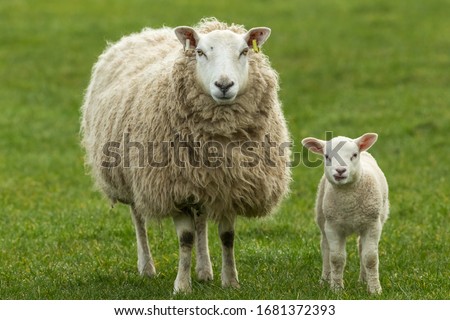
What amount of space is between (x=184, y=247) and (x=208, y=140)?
3.02 feet

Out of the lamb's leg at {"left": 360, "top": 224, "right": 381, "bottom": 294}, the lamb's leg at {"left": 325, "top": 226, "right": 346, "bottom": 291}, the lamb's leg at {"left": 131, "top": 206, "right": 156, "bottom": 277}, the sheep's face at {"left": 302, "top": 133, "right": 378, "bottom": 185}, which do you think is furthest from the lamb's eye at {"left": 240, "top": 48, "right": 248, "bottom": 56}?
the lamb's leg at {"left": 131, "top": 206, "right": 156, "bottom": 277}

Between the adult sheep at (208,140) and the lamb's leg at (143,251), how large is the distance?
604 millimetres

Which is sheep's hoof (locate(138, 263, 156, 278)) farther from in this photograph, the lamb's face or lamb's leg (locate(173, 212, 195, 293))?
the lamb's face

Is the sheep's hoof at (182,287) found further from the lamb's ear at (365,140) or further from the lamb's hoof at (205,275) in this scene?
the lamb's ear at (365,140)

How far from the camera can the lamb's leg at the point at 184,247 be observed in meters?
7.64

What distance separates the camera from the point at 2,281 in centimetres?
801

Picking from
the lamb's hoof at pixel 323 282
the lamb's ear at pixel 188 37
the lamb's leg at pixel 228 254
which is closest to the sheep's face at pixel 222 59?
the lamb's ear at pixel 188 37

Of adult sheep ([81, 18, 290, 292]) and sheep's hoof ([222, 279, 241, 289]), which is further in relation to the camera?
sheep's hoof ([222, 279, 241, 289])

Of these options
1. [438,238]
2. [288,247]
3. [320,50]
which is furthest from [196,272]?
[320,50]

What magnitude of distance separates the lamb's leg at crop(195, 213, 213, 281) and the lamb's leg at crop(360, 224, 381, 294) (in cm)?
167

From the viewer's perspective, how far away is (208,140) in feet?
24.6

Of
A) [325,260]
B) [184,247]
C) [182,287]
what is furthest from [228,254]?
[325,260]

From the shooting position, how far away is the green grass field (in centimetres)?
805

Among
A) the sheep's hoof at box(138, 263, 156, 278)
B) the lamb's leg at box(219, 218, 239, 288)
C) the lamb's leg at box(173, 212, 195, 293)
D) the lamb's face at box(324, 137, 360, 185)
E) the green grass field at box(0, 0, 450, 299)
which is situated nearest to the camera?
the lamb's face at box(324, 137, 360, 185)
